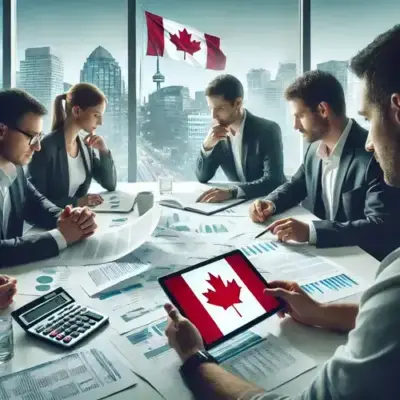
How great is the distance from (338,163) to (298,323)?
3.79 feet

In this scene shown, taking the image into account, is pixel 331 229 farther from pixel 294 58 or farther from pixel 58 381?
pixel 294 58

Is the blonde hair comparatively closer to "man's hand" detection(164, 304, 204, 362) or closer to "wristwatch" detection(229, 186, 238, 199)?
"wristwatch" detection(229, 186, 238, 199)

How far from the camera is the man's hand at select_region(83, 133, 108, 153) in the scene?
2.64 m

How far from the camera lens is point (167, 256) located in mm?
1403

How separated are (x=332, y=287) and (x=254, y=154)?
1.67m

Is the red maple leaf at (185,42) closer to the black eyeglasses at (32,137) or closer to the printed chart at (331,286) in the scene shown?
the black eyeglasses at (32,137)

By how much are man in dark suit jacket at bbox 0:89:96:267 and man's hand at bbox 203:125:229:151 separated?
1.21m

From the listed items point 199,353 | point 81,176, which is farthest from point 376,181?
point 81,176

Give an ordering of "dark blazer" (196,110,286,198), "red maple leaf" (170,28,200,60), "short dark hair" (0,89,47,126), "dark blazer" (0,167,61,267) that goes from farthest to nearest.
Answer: "red maple leaf" (170,28,200,60)
"dark blazer" (196,110,286,198)
"short dark hair" (0,89,47,126)
"dark blazer" (0,167,61,267)

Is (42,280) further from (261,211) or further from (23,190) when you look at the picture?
(261,211)

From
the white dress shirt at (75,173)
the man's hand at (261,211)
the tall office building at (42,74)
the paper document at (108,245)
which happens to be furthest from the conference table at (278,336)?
the tall office building at (42,74)

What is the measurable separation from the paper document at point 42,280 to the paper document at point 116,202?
0.83 m

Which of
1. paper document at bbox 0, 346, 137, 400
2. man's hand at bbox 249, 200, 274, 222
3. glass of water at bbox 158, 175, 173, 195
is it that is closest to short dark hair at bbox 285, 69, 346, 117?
man's hand at bbox 249, 200, 274, 222

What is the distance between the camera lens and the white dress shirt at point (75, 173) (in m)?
2.49
